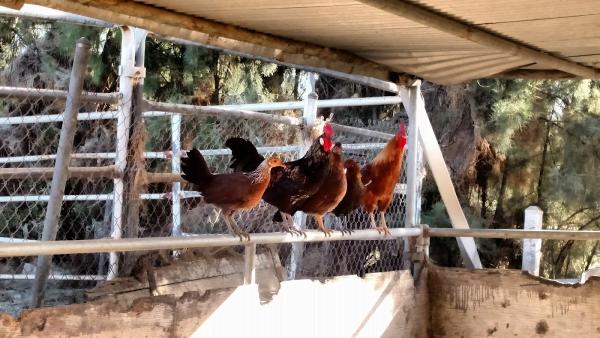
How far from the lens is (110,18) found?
261cm

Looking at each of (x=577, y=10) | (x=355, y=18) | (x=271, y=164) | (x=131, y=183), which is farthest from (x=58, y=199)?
(x=577, y=10)

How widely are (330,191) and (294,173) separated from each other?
20cm

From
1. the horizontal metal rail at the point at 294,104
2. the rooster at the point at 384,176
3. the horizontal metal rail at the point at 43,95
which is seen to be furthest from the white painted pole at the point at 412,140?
the horizontal metal rail at the point at 43,95

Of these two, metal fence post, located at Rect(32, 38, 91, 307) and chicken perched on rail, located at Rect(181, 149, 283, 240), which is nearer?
metal fence post, located at Rect(32, 38, 91, 307)

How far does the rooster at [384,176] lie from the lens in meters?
3.95

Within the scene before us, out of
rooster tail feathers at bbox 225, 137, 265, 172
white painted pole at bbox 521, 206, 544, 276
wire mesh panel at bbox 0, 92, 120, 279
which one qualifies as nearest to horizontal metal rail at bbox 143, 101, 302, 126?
rooster tail feathers at bbox 225, 137, 265, 172

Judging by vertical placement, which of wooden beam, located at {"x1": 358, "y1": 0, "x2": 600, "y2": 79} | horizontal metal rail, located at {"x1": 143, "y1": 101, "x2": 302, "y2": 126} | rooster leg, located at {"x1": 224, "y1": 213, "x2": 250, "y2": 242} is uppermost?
wooden beam, located at {"x1": 358, "y1": 0, "x2": 600, "y2": 79}

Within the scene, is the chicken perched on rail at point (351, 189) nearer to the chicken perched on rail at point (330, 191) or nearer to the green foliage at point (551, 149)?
the chicken perched on rail at point (330, 191)

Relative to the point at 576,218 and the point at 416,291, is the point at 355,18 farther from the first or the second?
the point at 576,218

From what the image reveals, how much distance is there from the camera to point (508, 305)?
159 inches

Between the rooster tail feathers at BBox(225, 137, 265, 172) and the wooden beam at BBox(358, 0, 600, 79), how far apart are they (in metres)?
1.18

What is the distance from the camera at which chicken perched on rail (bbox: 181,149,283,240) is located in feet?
9.93

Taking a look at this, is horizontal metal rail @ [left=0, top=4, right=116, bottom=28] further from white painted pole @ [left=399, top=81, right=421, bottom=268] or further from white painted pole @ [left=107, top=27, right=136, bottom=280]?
white painted pole @ [left=399, top=81, right=421, bottom=268]

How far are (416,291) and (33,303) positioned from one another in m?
2.20
